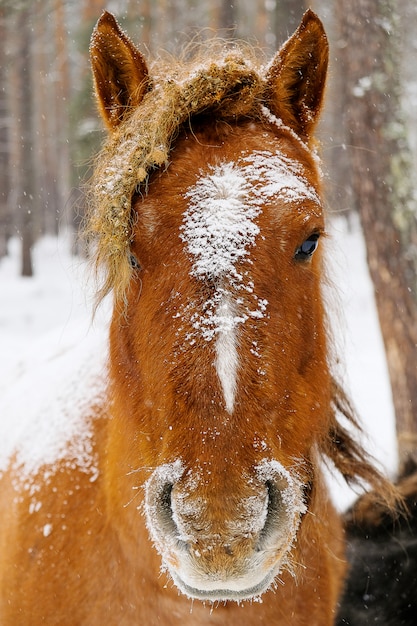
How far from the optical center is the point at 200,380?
175 cm

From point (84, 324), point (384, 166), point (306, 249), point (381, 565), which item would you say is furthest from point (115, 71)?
point (384, 166)

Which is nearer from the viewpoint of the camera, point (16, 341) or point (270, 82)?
point (270, 82)

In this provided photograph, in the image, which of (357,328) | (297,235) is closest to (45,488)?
(297,235)

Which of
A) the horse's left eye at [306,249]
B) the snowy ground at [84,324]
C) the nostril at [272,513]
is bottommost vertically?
the snowy ground at [84,324]

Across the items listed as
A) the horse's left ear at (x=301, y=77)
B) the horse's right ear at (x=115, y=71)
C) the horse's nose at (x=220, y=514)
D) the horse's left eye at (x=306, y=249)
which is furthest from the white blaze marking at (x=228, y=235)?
the horse's right ear at (x=115, y=71)

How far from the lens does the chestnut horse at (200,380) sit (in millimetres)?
1717

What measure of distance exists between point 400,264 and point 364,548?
2.43m

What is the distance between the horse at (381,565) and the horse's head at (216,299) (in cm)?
139

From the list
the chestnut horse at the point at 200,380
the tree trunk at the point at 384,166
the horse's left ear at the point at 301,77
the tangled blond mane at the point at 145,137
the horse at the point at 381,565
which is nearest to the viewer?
the chestnut horse at the point at 200,380

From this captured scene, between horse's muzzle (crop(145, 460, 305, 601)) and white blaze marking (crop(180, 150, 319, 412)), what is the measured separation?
0.26m

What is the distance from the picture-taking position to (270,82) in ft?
7.55

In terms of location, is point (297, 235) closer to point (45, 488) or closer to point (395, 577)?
point (45, 488)

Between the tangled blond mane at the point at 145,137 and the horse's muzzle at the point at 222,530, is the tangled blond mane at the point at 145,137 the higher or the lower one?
the higher one

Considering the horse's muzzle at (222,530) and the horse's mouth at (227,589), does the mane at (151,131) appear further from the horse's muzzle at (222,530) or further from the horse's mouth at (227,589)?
the horse's mouth at (227,589)
